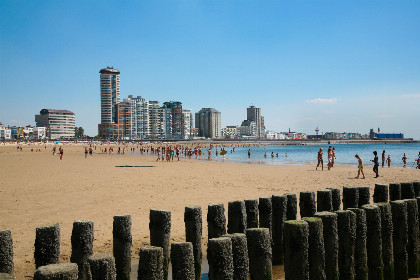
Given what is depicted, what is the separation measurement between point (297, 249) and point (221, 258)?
1.26 m

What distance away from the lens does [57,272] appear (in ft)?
11.0

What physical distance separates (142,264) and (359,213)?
3.92m

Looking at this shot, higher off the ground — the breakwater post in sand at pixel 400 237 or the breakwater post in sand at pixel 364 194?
the breakwater post in sand at pixel 364 194

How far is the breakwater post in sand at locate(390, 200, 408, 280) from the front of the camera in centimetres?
639

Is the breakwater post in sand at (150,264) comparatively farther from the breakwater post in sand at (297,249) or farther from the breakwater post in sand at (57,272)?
the breakwater post in sand at (297,249)

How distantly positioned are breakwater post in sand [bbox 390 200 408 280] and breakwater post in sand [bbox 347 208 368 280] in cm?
96

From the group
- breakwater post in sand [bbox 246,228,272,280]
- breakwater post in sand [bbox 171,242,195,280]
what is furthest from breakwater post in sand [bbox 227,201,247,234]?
breakwater post in sand [bbox 171,242,195,280]

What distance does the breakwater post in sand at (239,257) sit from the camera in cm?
456

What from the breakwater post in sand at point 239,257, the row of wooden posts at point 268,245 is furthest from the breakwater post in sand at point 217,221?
the breakwater post in sand at point 239,257

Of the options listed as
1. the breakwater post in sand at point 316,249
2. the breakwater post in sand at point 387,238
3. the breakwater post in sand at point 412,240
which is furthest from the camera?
the breakwater post in sand at point 412,240

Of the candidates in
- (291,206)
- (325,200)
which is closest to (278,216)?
(291,206)

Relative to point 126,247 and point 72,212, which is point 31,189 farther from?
point 126,247

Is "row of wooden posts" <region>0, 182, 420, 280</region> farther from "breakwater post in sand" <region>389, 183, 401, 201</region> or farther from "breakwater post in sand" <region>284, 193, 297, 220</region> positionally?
"breakwater post in sand" <region>389, 183, 401, 201</region>

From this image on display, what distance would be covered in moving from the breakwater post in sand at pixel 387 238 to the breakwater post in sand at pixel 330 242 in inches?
57.0
